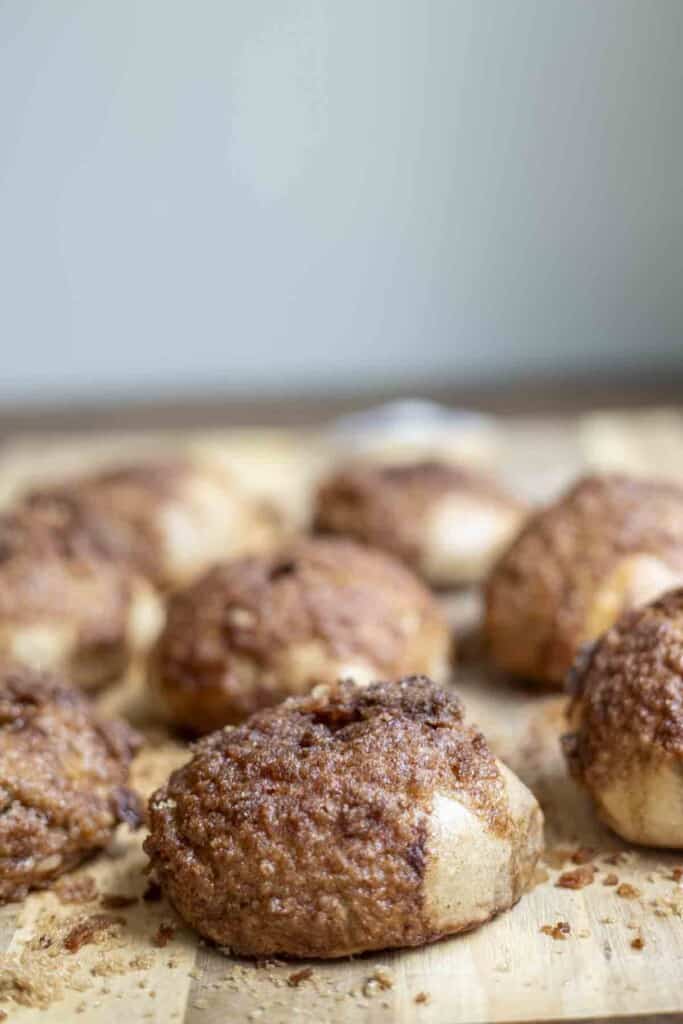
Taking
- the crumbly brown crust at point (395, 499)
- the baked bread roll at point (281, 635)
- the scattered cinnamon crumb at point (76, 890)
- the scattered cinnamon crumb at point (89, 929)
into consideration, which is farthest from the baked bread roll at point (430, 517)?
the scattered cinnamon crumb at point (89, 929)

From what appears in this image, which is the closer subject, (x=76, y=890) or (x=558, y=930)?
(x=558, y=930)

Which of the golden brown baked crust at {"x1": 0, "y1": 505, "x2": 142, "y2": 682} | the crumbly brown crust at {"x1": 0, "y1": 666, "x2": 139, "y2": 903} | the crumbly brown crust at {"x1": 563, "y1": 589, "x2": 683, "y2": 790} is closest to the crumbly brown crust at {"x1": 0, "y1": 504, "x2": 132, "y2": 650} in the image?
the golden brown baked crust at {"x1": 0, "y1": 505, "x2": 142, "y2": 682}

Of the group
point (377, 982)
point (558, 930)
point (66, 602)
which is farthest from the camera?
point (66, 602)

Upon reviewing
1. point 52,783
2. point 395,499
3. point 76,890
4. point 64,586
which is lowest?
point 76,890

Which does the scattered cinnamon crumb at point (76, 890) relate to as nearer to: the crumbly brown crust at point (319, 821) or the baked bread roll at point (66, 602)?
the crumbly brown crust at point (319, 821)

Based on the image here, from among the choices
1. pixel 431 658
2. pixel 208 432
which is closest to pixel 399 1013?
pixel 431 658

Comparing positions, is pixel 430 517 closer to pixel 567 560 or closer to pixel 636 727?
pixel 567 560

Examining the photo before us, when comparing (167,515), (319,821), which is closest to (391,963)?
(319,821)
